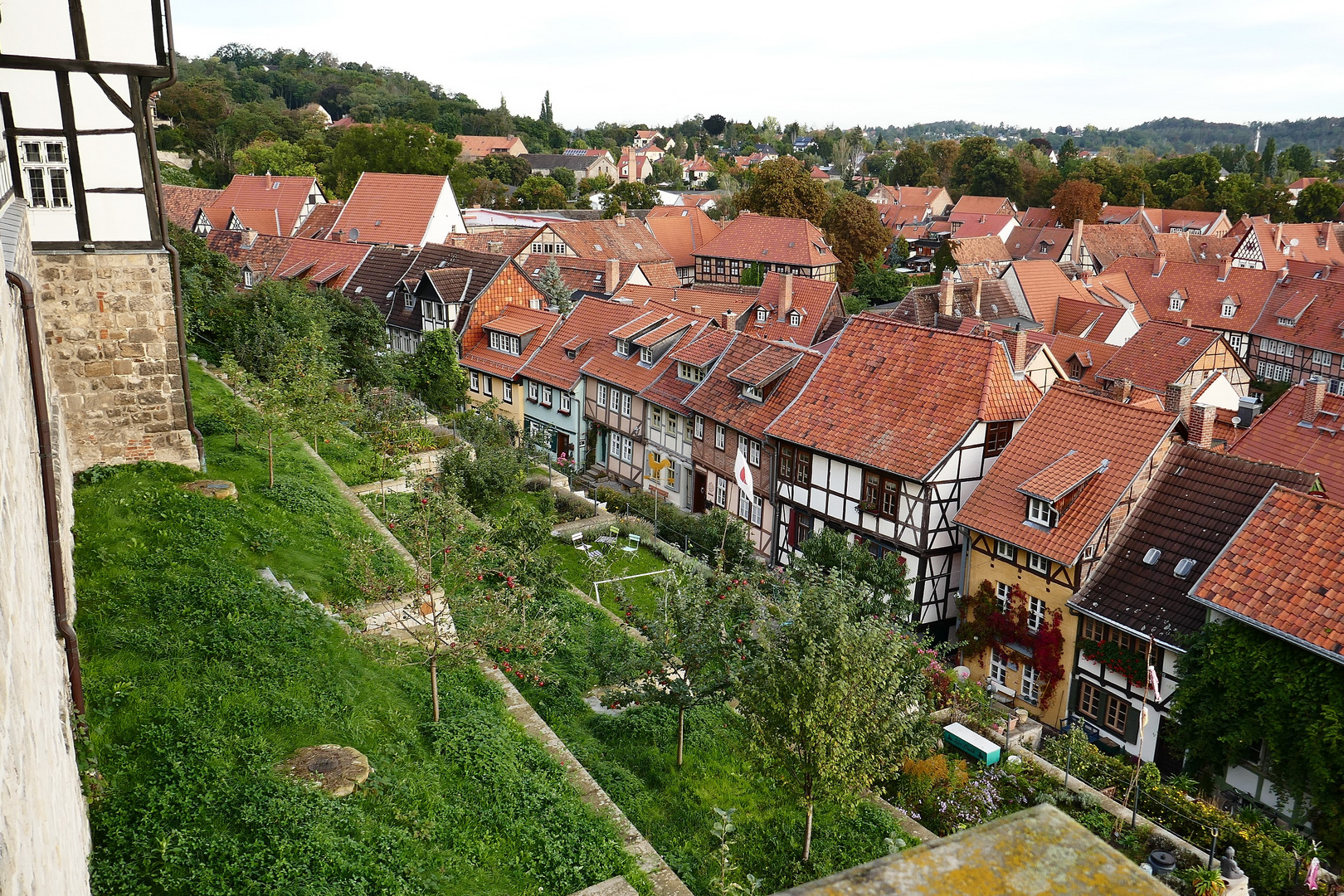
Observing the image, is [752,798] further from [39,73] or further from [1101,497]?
[39,73]

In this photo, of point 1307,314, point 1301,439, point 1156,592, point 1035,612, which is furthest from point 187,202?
point 1307,314

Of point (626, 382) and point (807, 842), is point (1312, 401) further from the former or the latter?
point (807, 842)

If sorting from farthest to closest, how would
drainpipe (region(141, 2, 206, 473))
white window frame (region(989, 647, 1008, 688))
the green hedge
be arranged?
white window frame (region(989, 647, 1008, 688))
drainpipe (region(141, 2, 206, 473))
the green hedge

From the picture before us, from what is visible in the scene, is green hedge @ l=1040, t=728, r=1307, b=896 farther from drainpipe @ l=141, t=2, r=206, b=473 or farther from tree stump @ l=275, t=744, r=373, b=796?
drainpipe @ l=141, t=2, r=206, b=473

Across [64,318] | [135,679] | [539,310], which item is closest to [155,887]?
[135,679]

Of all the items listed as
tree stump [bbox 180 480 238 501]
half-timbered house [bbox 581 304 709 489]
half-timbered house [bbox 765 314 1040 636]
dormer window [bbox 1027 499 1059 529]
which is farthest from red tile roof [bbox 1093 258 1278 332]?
tree stump [bbox 180 480 238 501]

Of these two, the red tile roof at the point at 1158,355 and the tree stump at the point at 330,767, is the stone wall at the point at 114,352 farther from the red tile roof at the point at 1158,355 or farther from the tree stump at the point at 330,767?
the red tile roof at the point at 1158,355

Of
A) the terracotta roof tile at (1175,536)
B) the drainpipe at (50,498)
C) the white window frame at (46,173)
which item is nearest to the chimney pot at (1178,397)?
the terracotta roof tile at (1175,536)
